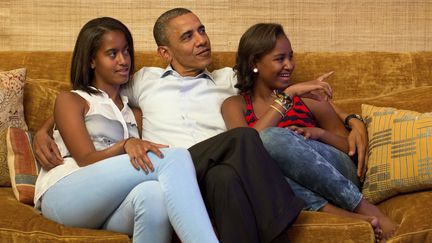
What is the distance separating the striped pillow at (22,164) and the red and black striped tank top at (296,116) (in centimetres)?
77

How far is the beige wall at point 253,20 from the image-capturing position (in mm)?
3258

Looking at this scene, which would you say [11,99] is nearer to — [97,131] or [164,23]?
[97,131]

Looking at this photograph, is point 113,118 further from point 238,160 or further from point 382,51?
point 382,51

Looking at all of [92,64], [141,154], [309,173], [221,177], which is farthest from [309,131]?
[92,64]

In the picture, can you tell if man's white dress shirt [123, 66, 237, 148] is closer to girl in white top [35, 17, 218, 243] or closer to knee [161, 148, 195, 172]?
girl in white top [35, 17, 218, 243]

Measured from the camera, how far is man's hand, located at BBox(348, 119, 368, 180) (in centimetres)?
261

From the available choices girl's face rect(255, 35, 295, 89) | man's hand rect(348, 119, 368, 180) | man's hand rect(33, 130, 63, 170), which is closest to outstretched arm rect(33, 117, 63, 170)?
man's hand rect(33, 130, 63, 170)

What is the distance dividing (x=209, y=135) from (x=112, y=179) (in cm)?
61

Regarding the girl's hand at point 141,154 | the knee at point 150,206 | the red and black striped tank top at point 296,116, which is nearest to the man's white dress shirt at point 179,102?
the red and black striped tank top at point 296,116

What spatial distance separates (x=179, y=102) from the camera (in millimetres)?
2793

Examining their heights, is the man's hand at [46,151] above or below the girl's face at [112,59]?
below

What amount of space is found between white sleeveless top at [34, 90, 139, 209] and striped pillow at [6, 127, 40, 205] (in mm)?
60

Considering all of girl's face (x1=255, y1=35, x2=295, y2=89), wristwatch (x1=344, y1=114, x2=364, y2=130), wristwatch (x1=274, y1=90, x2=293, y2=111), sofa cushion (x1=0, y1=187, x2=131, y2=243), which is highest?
girl's face (x1=255, y1=35, x2=295, y2=89)

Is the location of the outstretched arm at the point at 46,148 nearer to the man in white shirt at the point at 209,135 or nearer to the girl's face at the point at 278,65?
the man in white shirt at the point at 209,135
